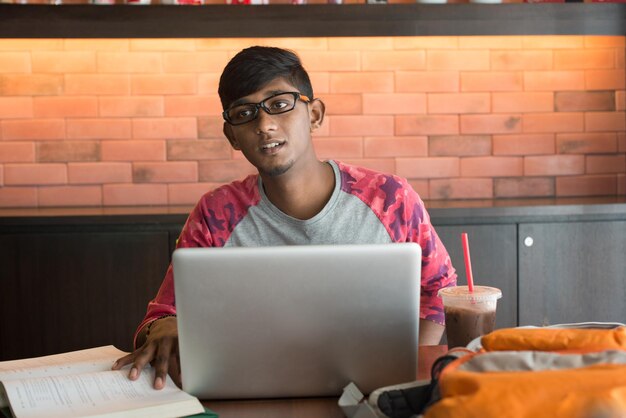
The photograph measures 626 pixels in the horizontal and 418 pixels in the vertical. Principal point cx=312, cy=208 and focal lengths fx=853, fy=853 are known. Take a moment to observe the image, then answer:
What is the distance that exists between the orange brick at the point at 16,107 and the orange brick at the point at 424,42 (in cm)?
156

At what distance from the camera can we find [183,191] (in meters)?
3.62

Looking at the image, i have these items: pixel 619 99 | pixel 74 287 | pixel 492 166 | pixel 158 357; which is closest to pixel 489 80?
pixel 492 166

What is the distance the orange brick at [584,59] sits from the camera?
145 inches

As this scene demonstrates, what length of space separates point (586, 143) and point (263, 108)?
86.2 inches

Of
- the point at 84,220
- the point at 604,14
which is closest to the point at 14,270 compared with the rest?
the point at 84,220

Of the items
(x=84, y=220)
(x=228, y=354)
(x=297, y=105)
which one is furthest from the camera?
(x=84, y=220)

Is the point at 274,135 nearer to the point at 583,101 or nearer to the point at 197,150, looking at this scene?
the point at 197,150

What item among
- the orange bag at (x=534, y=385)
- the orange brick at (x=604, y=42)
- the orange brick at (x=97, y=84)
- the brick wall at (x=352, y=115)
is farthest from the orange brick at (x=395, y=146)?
the orange bag at (x=534, y=385)

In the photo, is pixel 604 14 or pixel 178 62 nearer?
pixel 604 14

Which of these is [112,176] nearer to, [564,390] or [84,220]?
[84,220]

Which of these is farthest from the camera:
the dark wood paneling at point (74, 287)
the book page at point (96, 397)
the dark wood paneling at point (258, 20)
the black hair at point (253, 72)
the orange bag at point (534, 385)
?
the dark wood paneling at point (258, 20)

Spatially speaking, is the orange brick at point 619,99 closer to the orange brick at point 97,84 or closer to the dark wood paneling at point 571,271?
the dark wood paneling at point 571,271

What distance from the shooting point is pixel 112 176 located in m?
3.61

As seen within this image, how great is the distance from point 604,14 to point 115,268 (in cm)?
212
